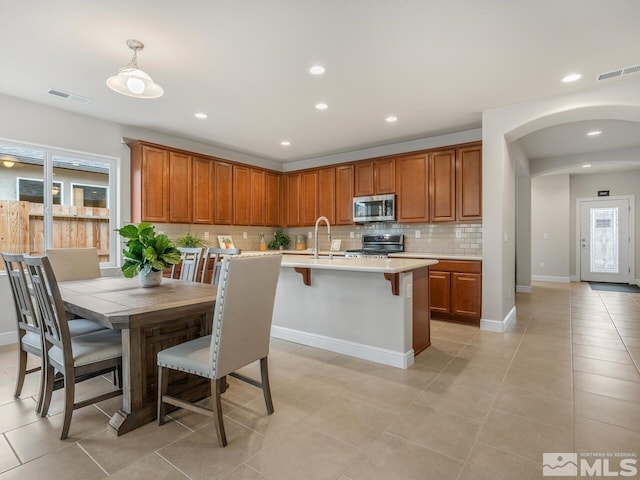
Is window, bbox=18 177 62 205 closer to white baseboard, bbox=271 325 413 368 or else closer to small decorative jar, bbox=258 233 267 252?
white baseboard, bbox=271 325 413 368

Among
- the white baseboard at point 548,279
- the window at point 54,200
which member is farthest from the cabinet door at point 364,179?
the white baseboard at point 548,279

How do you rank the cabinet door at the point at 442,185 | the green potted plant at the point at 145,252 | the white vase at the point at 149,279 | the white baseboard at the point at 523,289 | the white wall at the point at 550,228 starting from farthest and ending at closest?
the white wall at the point at 550,228 → the white baseboard at the point at 523,289 → the cabinet door at the point at 442,185 → the white vase at the point at 149,279 → the green potted plant at the point at 145,252

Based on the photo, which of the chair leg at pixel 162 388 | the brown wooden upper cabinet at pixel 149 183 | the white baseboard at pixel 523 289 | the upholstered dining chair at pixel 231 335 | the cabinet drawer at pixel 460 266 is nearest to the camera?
the upholstered dining chair at pixel 231 335

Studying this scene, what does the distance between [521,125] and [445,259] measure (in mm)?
1776

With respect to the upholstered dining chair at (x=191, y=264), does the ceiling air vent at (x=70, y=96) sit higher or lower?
higher

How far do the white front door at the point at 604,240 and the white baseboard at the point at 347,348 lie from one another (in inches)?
297

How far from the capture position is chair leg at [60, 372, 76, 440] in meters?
1.86

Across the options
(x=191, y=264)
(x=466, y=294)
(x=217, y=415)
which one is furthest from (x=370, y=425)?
(x=466, y=294)

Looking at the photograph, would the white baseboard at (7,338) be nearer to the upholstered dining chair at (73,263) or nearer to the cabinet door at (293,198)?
the upholstered dining chair at (73,263)

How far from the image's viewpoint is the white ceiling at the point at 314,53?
2.19 m

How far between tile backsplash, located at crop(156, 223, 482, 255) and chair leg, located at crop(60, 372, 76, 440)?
10.9 ft

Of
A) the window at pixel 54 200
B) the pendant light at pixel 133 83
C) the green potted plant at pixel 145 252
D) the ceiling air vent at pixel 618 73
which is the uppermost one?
the ceiling air vent at pixel 618 73

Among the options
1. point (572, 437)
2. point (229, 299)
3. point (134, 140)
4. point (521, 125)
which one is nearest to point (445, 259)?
point (521, 125)

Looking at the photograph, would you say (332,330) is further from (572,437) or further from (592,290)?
(592,290)
